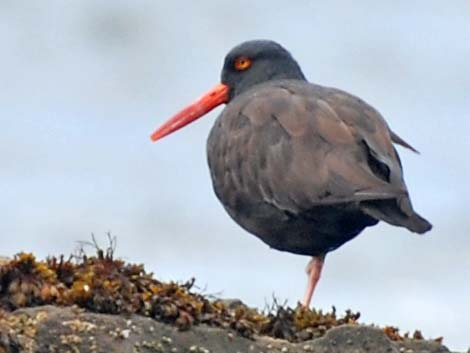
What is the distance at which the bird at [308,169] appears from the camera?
686cm

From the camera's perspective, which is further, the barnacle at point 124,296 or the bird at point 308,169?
the bird at point 308,169

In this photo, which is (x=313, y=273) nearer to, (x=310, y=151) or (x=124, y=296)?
(x=310, y=151)

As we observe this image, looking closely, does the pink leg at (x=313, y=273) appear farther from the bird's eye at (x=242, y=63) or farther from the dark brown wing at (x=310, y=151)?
the bird's eye at (x=242, y=63)

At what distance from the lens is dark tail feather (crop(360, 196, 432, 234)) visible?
6.46 metres

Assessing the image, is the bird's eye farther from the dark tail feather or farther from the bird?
the dark tail feather

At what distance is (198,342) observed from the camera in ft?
14.8

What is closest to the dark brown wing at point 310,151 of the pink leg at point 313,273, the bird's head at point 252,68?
the pink leg at point 313,273

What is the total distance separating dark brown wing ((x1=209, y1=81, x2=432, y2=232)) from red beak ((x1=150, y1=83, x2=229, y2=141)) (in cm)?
138

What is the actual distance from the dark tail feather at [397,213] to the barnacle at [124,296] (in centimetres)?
142

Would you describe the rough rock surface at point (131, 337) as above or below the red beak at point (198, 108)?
below

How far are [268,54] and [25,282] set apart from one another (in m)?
4.92

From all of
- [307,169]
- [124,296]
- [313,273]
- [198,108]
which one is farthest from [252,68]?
[124,296]

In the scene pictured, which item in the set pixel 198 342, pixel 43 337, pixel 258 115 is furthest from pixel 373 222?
pixel 43 337

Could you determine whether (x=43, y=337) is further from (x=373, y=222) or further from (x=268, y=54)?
(x=268, y=54)
